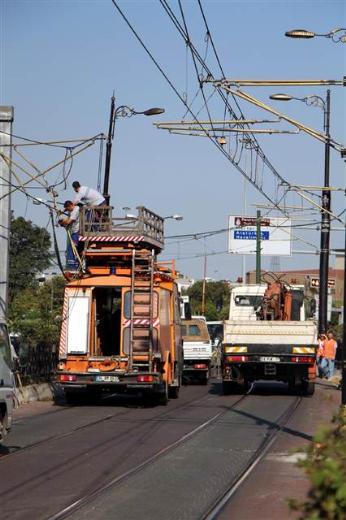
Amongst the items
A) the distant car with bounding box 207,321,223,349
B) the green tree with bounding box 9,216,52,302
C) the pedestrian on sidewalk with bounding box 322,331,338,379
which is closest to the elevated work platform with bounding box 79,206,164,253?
the pedestrian on sidewalk with bounding box 322,331,338,379

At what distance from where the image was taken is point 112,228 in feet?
74.0

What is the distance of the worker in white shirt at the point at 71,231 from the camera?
21969 millimetres

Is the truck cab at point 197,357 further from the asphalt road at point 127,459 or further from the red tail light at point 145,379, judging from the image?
the red tail light at point 145,379

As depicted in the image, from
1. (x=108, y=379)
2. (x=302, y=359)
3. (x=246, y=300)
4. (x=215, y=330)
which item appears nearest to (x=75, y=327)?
(x=108, y=379)

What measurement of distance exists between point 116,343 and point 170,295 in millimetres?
1795

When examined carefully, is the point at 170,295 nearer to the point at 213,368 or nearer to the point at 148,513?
the point at 148,513

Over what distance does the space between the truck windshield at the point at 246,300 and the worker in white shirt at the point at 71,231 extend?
9.81 metres

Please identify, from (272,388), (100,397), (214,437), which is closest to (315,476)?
(214,437)

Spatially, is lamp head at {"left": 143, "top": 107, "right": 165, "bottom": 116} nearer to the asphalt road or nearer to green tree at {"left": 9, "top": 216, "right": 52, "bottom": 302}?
the asphalt road

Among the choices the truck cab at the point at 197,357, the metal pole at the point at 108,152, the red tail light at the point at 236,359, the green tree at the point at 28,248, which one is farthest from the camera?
the green tree at the point at 28,248

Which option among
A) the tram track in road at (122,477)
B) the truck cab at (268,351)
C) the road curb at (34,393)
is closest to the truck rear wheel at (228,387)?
the truck cab at (268,351)

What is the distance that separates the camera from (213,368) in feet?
134

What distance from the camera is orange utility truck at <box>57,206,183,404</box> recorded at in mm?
21344

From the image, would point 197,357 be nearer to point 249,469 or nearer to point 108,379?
point 108,379
